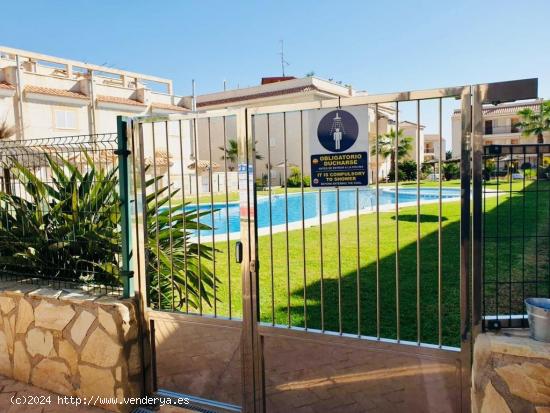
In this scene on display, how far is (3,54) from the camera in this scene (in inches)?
1157

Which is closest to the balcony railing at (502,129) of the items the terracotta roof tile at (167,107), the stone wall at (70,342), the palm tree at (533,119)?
the palm tree at (533,119)

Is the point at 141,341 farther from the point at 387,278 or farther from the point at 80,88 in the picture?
the point at 80,88

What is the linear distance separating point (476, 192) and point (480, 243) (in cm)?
29

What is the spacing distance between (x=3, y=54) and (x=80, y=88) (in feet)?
18.5

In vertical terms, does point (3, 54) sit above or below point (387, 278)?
above

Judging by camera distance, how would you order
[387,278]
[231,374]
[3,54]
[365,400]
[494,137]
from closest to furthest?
[365,400], [231,374], [387,278], [3,54], [494,137]

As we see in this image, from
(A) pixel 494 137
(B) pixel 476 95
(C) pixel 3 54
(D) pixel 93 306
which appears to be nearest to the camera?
(B) pixel 476 95

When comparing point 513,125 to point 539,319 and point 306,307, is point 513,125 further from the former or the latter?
point 539,319

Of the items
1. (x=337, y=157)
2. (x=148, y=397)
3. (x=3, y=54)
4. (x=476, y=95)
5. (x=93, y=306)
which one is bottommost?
(x=148, y=397)

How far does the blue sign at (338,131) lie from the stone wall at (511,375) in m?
1.42

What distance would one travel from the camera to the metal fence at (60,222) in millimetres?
4062

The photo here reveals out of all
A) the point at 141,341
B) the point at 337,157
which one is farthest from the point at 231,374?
the point at 337,157

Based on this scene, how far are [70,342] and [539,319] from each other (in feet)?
11.4

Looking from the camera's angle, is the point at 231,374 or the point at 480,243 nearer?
the point at 480,243
